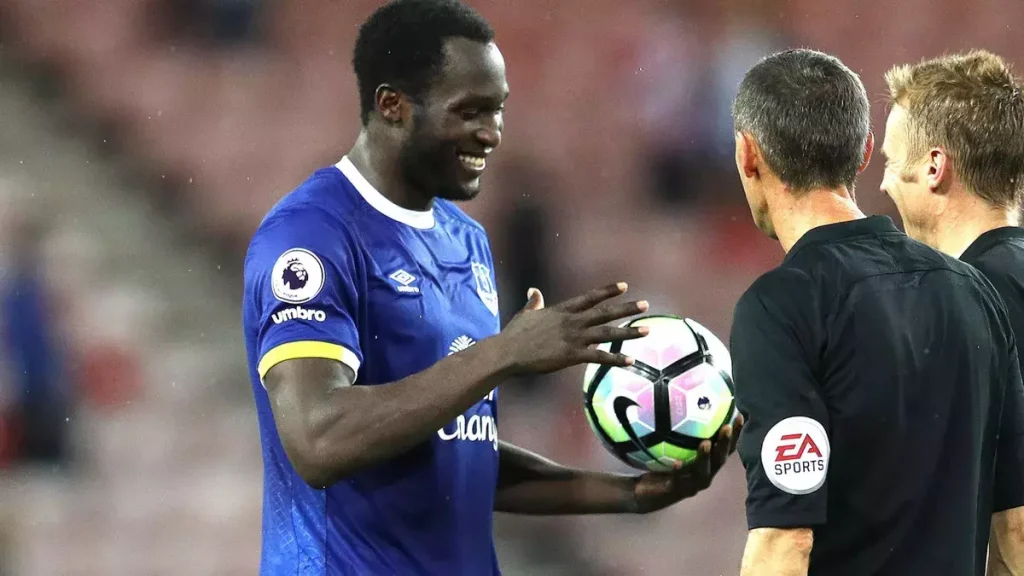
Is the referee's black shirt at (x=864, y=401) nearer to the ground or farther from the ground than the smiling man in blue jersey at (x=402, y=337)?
nearer to the ground

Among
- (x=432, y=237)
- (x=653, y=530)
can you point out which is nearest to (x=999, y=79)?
(x=432, y=237)

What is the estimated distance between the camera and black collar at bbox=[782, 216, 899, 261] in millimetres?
2414

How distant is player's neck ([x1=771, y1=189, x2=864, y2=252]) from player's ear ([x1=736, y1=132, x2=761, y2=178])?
0.07 meters

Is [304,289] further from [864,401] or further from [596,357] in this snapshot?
[864,401]

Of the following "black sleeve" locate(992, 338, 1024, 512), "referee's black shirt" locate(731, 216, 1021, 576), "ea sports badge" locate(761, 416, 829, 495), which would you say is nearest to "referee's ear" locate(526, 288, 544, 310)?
"referee's black shirt" locate(731, 216, 1021, 576)

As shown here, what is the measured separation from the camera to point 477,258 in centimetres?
324

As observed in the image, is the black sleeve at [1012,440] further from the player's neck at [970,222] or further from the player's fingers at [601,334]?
the player's fingers at [601,334]

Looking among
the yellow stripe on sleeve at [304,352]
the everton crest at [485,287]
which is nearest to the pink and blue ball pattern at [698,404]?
the everton crest at [485,287]

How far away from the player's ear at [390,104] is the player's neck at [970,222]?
131 cm

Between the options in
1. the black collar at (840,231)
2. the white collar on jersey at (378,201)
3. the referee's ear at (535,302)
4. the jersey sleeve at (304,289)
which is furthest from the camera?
the white collar on jersey at (378,201)

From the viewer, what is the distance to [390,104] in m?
3.06

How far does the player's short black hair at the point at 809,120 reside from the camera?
7.95 feet

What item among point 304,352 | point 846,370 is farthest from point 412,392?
point 846,370

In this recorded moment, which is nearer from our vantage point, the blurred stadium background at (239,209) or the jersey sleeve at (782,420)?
the jersey sleeve at (782,420)
